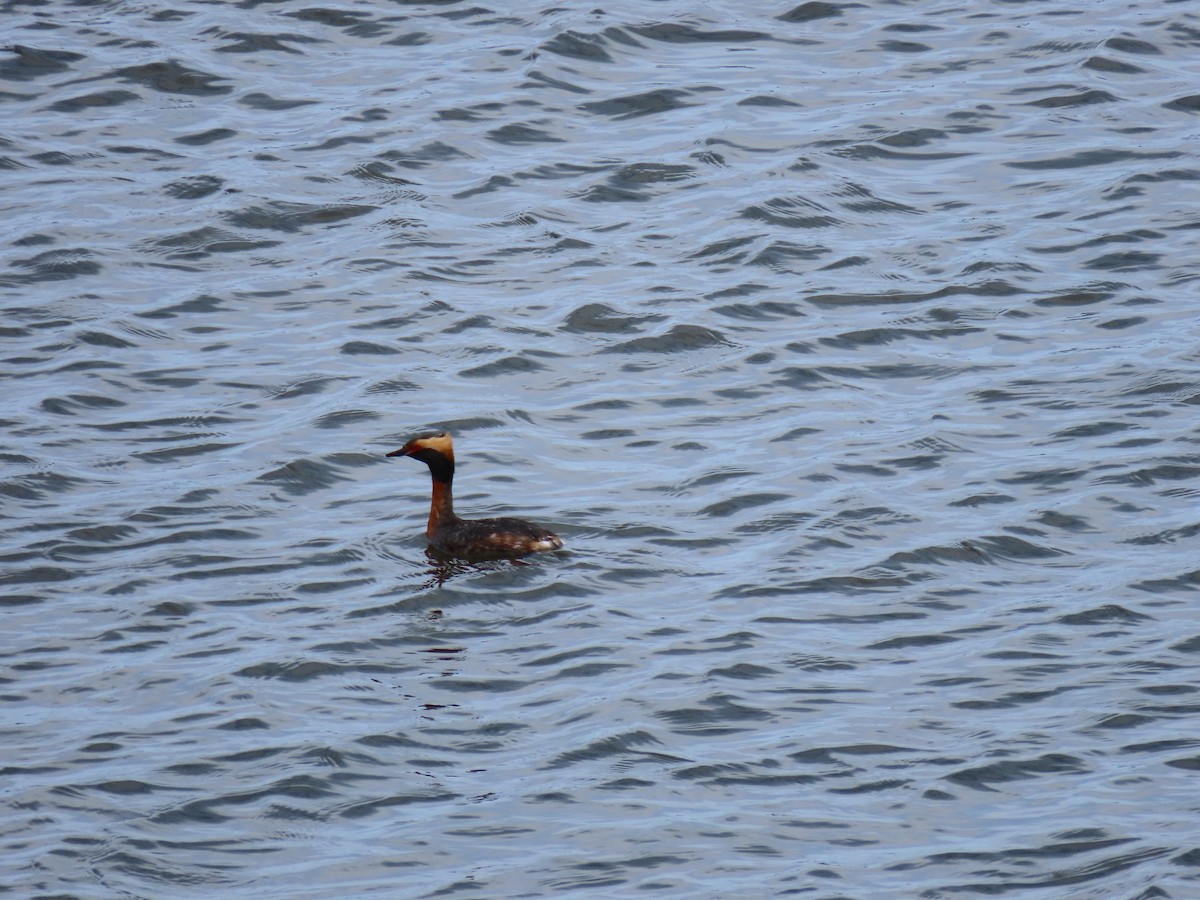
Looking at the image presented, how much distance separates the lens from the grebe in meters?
12.0

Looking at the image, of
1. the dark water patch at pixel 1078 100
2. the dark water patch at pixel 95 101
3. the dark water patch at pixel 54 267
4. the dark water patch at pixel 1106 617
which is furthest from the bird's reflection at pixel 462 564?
the dark water patch at pixel 1078 100

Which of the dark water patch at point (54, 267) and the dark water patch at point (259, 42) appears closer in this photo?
the dark water patch at point (54, 267)

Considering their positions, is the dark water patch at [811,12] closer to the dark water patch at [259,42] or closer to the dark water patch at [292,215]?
the dark water patch at [259,42]

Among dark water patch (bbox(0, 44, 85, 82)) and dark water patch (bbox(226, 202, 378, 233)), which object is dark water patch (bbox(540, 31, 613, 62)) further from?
dark water patch (bbox(0, 44, 85, 82))

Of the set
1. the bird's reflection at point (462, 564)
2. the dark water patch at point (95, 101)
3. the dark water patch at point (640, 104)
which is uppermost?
the dark water patch at point (95, 101)

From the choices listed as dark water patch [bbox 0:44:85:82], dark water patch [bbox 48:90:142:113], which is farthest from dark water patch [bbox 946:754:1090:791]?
dark water patch [bbox 0:44:85:82]

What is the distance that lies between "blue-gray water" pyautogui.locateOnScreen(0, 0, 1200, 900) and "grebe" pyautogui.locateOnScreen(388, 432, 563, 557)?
158 millimetres

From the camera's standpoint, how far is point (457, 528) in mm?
12266

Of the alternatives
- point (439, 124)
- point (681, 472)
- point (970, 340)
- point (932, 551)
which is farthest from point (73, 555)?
point (439, 124)

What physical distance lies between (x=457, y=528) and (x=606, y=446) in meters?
1.88

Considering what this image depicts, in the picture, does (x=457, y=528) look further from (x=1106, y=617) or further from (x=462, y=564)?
(x=1106, y=617)

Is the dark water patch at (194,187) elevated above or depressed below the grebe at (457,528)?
above

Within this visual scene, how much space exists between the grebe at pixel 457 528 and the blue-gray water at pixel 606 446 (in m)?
0.16

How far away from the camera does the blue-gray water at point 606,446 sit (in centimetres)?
892
